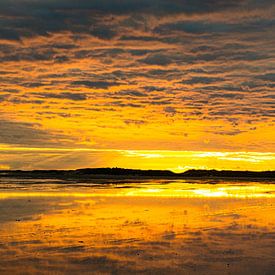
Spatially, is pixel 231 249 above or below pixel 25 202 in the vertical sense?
below

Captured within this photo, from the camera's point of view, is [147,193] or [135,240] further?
[147,193]

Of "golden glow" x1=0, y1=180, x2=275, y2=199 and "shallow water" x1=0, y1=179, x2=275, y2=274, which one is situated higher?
"golden glow" x1=0, y1=180, x2=275, y2=199

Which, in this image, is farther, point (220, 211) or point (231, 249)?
point (220, 211)

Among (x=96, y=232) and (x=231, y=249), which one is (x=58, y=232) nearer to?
(x=96, y=232)

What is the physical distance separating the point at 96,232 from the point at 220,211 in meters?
11.1

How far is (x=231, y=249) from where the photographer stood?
1642cm

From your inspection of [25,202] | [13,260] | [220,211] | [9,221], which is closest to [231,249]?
[13,260]

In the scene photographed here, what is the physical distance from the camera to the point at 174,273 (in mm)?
13227

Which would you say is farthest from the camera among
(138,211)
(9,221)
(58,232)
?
(138,211)

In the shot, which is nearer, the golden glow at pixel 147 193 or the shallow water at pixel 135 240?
the shallow water at pixel 135 240

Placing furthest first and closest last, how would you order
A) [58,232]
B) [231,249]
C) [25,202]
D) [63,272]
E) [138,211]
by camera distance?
[25,202] < [138,211] < [58,232] < [231,249] < [63,272]

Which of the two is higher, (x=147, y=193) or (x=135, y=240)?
(x=147, y=193)

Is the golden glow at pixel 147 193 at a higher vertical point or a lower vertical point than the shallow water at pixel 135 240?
higher

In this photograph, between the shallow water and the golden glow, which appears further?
the golden glow
